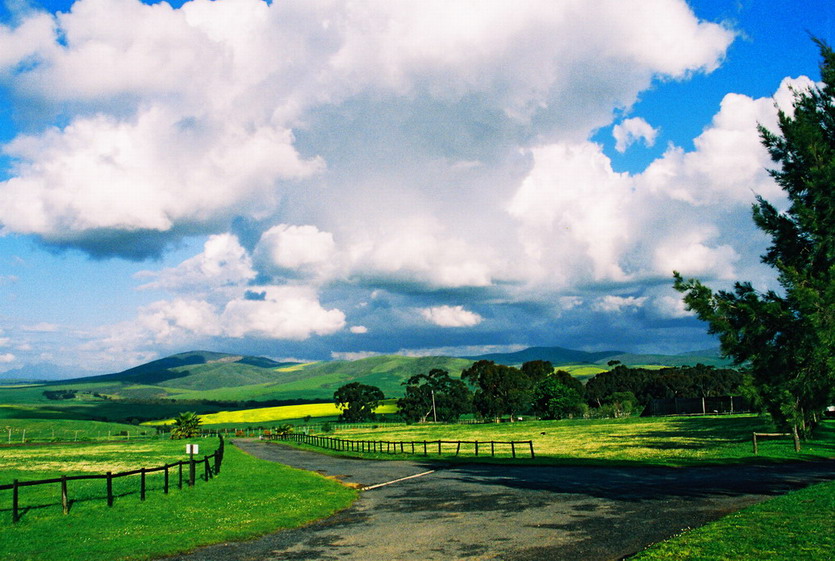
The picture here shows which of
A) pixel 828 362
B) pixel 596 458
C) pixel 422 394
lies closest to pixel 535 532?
pixel 828 362

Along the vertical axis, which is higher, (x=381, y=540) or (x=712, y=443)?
(x=381, y=540)

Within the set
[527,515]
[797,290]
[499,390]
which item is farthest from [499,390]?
[797,290]

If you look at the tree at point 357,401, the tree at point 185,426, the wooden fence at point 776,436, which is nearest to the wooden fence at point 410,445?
the wooden fence at point 776,436

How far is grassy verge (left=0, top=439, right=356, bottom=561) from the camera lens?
1555 cm

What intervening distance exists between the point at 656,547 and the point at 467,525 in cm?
581

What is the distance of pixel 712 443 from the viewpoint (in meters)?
45.7

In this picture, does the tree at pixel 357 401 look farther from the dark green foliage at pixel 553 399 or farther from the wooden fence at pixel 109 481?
the wooden fence at pixel 109 481

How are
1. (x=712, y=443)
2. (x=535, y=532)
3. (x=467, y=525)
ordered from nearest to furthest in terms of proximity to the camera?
(x=535, y=532) → (x=467, y=525) → (x=712, y=443)

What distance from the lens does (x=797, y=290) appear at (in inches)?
546

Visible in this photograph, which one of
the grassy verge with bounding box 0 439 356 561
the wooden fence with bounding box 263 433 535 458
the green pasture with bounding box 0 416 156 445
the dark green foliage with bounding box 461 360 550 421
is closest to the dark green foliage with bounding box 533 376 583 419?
the dark green foliage with bounding box 461 360 550 421

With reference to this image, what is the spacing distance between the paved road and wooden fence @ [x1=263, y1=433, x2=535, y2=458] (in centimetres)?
1449

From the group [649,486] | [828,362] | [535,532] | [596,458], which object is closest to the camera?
[828,362]

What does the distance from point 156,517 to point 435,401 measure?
12687 centimetres

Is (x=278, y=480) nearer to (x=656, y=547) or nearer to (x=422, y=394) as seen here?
(x=656, y=547)
